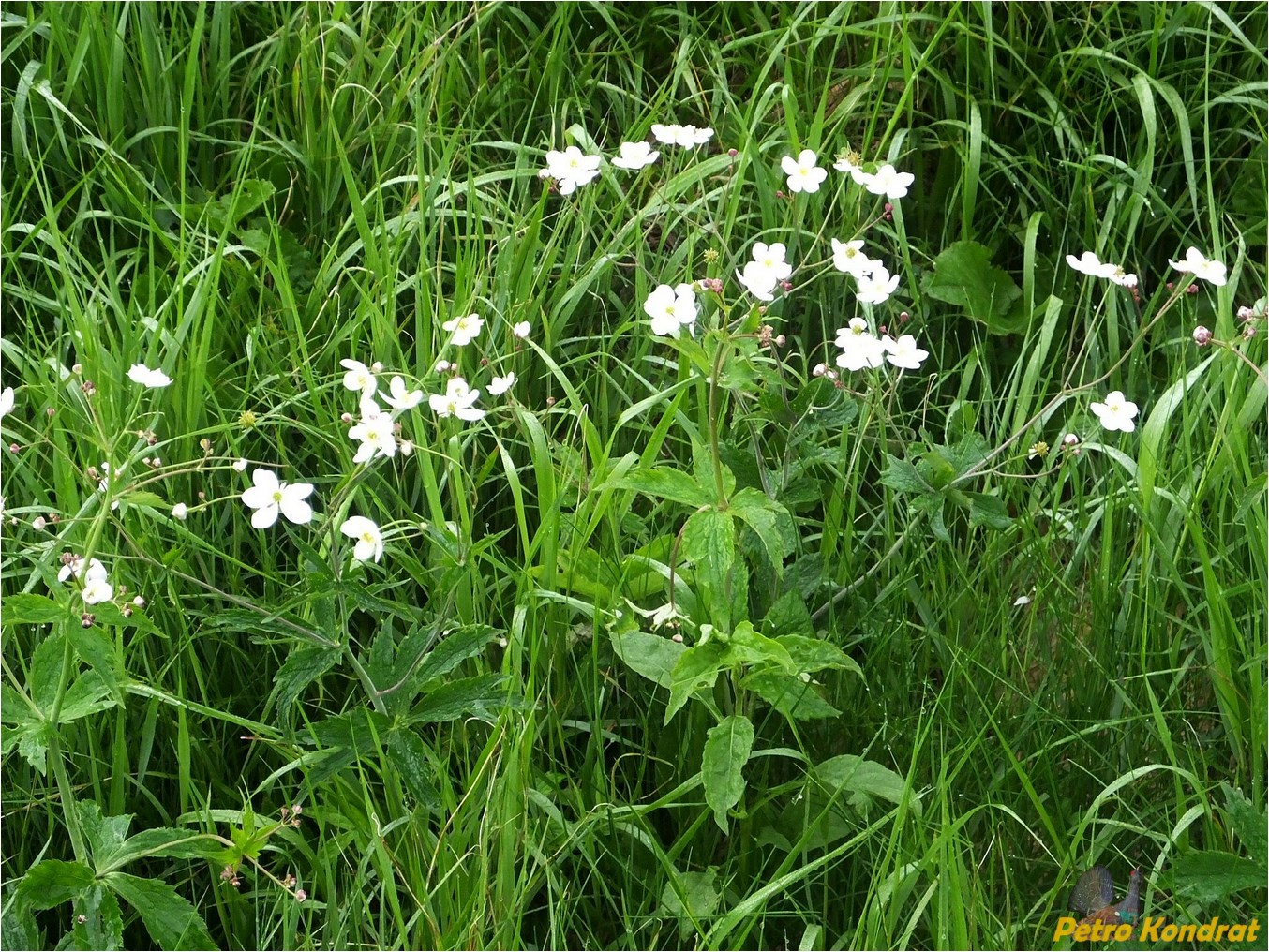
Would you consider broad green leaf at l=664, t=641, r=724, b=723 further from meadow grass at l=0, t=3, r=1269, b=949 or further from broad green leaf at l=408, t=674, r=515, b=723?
broad green leaf at l=408, t=674, r=515, b=723

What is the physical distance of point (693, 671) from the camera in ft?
5.02

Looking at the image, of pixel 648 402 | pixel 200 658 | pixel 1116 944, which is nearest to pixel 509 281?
pixel 648 402

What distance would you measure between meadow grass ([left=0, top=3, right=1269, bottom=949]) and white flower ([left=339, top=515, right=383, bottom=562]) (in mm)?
30

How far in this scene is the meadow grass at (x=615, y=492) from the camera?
1.55 m

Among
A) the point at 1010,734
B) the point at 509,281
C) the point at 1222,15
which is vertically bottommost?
the point at 1010,734

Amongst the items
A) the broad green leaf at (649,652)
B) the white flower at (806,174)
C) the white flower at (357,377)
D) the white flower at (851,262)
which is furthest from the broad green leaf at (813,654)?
the white flower at (806,174)

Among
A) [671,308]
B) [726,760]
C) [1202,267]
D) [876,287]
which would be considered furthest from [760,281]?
[1202,267]

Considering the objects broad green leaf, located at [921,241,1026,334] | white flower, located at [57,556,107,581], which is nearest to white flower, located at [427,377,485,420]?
white flower, located at [57,556,107,581]

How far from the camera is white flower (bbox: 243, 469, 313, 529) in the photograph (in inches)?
56.3

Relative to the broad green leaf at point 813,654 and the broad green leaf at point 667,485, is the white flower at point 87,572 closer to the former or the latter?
the broad green leaf at point 667,485

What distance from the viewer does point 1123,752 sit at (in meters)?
1.75

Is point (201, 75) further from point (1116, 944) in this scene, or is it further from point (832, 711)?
point (1116, 944)

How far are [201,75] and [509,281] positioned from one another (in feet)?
3.21

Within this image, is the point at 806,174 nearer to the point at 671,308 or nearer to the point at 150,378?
the point at 671,308
